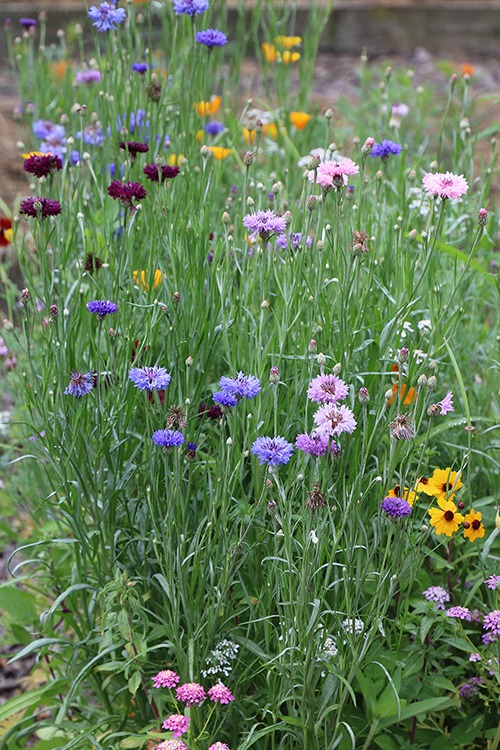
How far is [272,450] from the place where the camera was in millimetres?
1588

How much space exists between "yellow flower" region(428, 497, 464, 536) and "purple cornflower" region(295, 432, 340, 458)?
0.31m

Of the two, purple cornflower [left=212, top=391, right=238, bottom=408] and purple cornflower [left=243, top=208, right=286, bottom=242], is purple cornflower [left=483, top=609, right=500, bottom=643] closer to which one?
purple cornflower [left=212, top=391, right=238, bottom=408]

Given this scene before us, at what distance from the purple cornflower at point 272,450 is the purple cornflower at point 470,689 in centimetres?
65

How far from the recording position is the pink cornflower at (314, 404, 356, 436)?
1.50 meters

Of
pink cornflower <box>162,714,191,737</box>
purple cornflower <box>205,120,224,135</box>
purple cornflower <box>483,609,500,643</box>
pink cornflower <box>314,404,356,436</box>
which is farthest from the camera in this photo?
purple cornflower <box>205,120,224,135</box>

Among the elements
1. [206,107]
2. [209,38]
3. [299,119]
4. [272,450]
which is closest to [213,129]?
[206,107]

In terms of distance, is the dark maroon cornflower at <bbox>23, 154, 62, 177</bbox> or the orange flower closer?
the dark maroon cornflower at <bbox>23, 154, 62, 177</bbox>

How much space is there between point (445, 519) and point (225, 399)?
18.7 inches

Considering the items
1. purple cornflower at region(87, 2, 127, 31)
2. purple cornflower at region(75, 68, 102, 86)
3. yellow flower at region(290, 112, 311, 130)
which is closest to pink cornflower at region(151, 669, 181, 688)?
purple cornflower at region(87, 2, 127, 31)

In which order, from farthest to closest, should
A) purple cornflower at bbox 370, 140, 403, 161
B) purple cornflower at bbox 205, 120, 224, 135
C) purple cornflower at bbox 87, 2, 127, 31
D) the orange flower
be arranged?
purple cornflower at bbox 205, 120, 224, 135 → the orange flower → purple cornflower at bbox 87, 2, 127, 31 → purple cornflower at bbox 370, 140, 403, 161

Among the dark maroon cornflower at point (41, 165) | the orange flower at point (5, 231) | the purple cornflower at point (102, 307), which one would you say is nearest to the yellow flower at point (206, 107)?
the orange flower at point (5, 231)

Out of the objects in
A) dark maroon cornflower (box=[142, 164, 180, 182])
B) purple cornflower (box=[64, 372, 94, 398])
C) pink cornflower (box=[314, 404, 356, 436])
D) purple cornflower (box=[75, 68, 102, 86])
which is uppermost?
dark maroon cornflower (box=[142, 164, 180, 182])

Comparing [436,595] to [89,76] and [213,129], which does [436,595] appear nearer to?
[213,129]

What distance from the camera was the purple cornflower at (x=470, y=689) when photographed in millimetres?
1850
